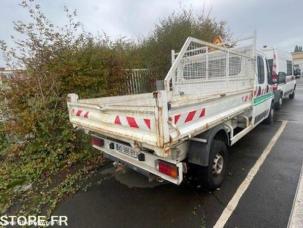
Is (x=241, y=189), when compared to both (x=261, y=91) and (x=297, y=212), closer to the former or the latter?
(x=297, y=212)

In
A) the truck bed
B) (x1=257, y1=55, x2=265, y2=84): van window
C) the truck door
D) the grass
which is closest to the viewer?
the truck bed

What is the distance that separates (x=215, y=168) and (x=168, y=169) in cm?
Answer: 102

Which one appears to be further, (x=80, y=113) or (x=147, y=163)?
(x=80, y=113)

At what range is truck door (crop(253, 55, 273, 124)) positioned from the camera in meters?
5.01

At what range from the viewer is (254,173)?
145 inches

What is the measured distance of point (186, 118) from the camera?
2.47 m

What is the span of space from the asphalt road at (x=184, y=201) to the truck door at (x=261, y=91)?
1.33 m

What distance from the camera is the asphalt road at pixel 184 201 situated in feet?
8.53

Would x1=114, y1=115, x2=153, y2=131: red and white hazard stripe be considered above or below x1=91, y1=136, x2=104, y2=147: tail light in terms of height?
above

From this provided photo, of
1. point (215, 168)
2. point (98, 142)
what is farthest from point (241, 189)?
point (98, 142)

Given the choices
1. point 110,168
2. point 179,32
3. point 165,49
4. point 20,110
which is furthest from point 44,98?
point 179,32

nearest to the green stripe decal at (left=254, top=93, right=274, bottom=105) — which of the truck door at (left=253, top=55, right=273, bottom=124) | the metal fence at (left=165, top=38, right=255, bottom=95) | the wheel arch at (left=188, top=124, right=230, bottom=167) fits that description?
the truck door at (left=253, top=55, right=273, bottom=124)

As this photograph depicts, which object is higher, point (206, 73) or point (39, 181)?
point (206, 73)

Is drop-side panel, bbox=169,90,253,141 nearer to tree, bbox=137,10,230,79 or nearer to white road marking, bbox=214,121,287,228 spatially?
white road marking, bbox=214,121,287,228
